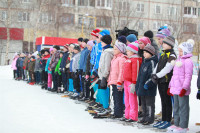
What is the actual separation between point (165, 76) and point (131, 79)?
3.48 ft

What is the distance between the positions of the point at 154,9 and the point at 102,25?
11.0 metres

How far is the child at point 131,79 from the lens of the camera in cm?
800

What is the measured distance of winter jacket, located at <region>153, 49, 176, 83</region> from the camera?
720 cm

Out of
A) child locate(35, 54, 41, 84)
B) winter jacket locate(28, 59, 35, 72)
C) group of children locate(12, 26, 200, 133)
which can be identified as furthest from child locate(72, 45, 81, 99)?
winter jacket locate(28, 59, 35, 72)

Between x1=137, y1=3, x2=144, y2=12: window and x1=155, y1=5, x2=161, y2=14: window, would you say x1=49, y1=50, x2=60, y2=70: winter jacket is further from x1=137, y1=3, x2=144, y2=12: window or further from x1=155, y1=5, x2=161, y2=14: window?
x1=155, y1=5, x2=161, y2=14: window

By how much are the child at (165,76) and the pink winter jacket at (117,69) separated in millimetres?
1200

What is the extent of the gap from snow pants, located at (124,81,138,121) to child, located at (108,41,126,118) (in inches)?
8.5

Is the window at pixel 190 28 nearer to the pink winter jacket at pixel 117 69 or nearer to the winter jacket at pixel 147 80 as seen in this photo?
the pink winter jacket at pixel 117 69

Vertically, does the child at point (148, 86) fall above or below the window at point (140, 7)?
below

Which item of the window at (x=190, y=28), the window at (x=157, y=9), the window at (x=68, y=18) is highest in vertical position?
the window at (x=157, y=9)

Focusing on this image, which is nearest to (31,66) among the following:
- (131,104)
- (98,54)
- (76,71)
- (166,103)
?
(76,71)

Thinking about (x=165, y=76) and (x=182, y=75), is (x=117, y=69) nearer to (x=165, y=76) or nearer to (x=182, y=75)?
(x=165, y=76)

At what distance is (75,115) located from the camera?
9.15m

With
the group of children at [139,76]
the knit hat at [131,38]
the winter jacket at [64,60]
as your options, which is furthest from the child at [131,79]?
the winter jacket at [64,60]
